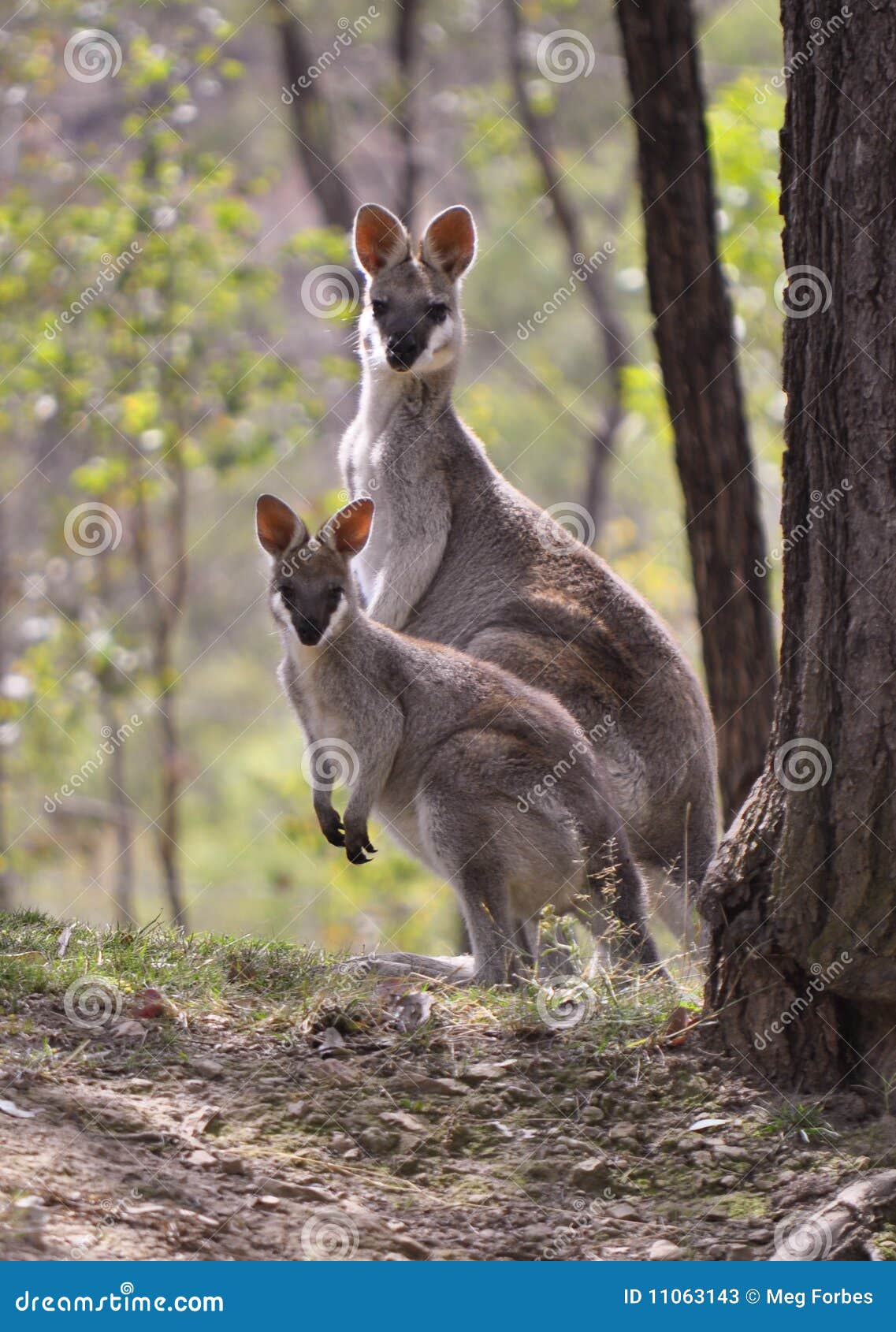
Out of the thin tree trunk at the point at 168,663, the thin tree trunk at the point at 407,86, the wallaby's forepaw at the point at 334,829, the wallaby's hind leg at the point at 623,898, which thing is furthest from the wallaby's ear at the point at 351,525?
the thin tree trunk at the point at 407,86

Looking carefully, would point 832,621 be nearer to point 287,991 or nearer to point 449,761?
point 449,761

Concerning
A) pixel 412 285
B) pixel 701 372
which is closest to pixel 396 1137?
pixel 412 285

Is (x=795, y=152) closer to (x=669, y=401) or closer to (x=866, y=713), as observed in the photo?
(x=866, y=713)

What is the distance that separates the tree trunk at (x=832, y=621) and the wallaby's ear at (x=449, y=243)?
271 cm

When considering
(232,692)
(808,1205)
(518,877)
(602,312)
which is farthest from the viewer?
(232,692)

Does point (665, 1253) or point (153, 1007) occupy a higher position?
point (153, 1007)

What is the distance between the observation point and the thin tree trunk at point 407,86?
16.1 meters

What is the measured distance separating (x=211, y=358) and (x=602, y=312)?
575 centimetres

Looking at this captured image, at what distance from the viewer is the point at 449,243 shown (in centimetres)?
675

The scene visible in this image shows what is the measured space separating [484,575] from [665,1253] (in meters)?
3.57

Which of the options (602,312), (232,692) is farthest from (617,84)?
(232,692)

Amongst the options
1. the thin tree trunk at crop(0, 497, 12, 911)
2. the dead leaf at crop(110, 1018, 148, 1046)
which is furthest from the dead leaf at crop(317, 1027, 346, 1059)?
the thin tree trunk at crop(0, 497, 12, 911)

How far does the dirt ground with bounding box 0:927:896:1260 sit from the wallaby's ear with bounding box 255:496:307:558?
1.84 m

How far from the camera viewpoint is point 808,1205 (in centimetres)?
366
